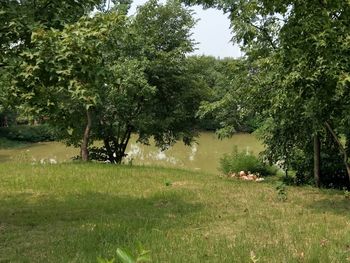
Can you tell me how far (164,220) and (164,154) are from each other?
29.8 meters

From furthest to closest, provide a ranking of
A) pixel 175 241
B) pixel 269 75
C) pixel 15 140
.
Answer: pixel 15 140 < pixel 269 75 < pixel 175 241

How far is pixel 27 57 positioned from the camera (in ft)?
23.4

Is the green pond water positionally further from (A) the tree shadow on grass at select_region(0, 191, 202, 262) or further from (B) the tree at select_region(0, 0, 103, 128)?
(B) the tree at select_region(0, 0, 103, 128)

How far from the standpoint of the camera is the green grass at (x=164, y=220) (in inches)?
251

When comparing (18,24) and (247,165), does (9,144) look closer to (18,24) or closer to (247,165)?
(247,165)

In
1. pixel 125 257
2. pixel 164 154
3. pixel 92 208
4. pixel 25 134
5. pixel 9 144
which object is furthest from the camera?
pixel 25 134

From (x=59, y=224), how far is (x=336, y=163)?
10730 mm

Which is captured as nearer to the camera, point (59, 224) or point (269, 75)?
point (59, 224)

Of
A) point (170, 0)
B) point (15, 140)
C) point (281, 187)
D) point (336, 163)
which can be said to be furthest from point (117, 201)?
point (15, 140)

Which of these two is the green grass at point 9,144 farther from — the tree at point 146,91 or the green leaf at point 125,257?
the green leaf at point 125,257

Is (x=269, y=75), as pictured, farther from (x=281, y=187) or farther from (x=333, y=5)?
(x=333, y=5)

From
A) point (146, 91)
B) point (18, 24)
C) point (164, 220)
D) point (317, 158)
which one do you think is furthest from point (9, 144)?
point (18, 24)

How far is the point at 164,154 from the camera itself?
38656mm

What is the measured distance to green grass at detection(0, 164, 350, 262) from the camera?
6.37 metres
